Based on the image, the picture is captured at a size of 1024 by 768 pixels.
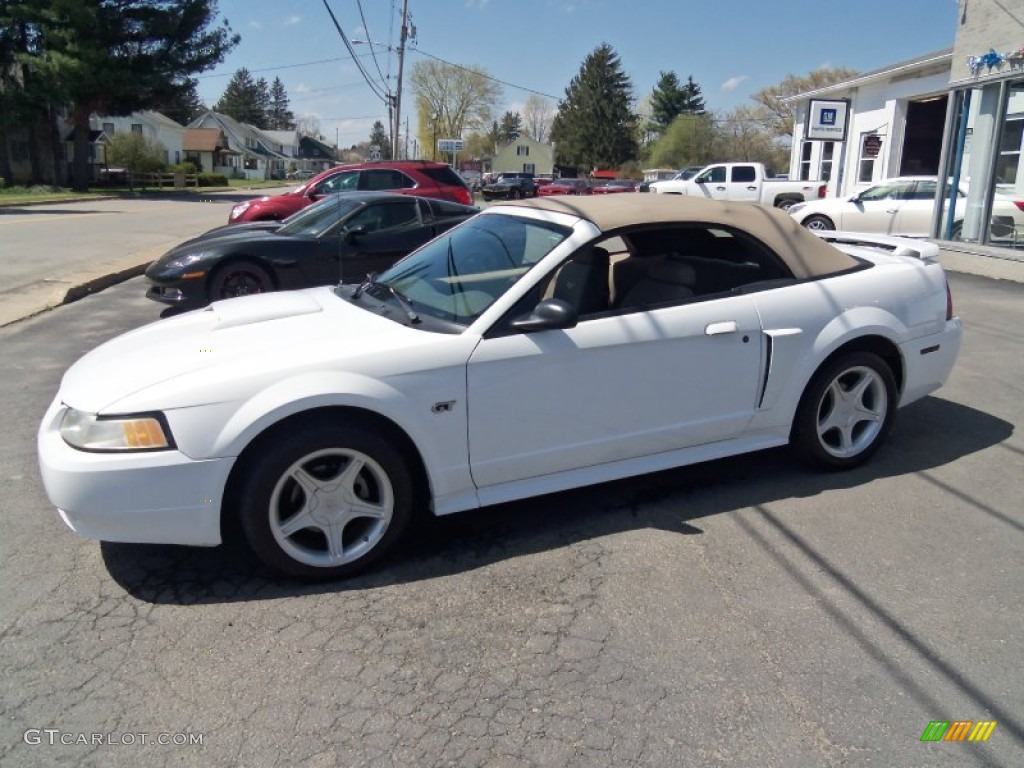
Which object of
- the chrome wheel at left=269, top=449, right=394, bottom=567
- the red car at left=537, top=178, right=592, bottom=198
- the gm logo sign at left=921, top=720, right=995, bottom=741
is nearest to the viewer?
the gm logo sign at left=921, top=720, right=995, bottom=741

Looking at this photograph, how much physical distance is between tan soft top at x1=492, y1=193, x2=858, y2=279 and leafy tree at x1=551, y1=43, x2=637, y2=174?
78928 mm

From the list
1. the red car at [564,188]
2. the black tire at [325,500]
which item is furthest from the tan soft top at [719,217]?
the red car at [564,188]

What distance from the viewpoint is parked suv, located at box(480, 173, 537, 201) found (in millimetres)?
42844

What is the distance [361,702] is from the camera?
8.45 feet

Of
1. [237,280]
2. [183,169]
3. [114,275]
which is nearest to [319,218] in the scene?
[237,280]

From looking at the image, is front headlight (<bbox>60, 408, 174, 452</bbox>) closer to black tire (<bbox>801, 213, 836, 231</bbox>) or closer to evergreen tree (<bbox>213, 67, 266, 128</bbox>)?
black tire (<bbox>801, 213, 836, 231</bbox>)

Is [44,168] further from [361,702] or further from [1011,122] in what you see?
[361,702]

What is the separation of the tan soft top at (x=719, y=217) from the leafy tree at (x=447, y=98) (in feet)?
297

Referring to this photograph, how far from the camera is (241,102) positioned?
138 meters

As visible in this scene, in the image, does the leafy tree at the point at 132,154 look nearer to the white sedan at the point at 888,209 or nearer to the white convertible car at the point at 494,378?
the white sedan at the point at 888,209

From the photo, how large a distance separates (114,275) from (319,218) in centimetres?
425

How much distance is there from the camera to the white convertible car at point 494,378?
307cm

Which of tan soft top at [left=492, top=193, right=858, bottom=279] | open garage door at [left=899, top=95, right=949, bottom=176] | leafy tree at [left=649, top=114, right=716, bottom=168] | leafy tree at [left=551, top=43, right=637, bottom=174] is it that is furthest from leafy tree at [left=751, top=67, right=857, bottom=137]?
tan soft top at [left=492, top=193, right=858, bottom=279]

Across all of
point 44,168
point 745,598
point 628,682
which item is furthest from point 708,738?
point 44,168
